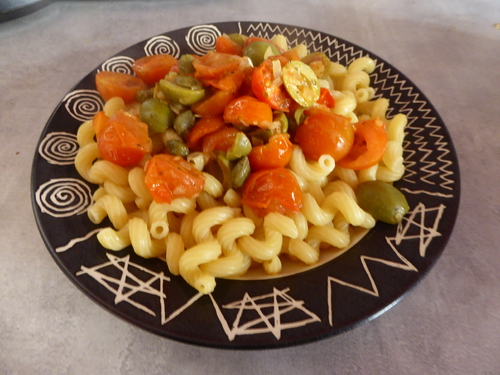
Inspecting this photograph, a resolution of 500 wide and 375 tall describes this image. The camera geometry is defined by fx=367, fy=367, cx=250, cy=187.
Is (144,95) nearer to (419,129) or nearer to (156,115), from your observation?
(156,115)

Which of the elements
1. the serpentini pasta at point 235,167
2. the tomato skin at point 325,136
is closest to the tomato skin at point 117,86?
the serpentini pasta at point 235,167

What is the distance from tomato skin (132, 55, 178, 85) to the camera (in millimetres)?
2141

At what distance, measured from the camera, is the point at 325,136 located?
5.62 feet

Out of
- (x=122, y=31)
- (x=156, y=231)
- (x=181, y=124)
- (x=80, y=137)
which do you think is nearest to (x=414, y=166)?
(x=181, y=124)

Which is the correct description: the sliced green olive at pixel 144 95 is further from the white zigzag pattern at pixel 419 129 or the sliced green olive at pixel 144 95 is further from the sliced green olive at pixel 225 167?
the white zigzag pattern at pixel 419 129

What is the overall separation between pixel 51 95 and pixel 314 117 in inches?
83.5

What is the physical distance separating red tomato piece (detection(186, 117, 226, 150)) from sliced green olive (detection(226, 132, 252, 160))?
167 millimetres

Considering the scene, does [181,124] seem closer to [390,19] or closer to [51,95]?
[51,95]

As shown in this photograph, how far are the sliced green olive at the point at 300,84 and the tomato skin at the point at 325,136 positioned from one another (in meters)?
0.09

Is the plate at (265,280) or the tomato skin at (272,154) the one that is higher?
the tomato skin at (272,154)

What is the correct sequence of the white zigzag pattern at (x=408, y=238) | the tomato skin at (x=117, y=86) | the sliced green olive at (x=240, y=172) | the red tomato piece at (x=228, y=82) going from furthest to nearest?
the tomato skin at (x=117, y=86) → the red tomato piece at (x=228, y=82) → the sliced green olive at (x=240, y=172) → the white zigzag pattern at (x=408, y=238)

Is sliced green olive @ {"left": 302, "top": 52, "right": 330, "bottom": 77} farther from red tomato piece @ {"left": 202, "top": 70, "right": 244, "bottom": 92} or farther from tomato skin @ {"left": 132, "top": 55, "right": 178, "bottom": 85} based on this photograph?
tomato skin @ {"left": 132, "top": 55, "right": 178, "bottom": 85}

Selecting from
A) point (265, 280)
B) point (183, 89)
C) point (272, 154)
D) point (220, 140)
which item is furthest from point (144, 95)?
point (265, 280)

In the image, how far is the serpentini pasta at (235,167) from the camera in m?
1.56
